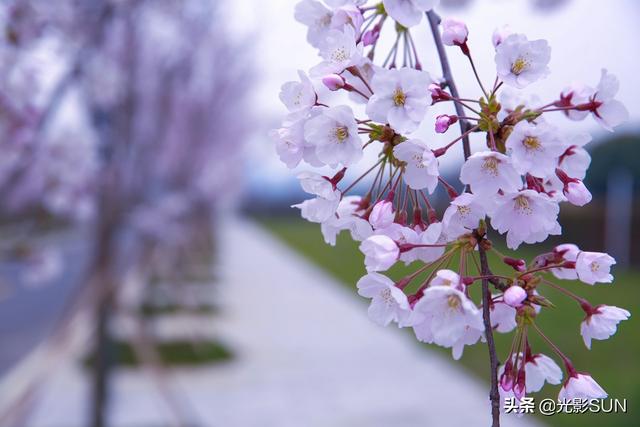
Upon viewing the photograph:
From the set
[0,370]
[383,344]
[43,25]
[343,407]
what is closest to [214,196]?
[383,344]

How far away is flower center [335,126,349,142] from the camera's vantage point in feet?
1.89

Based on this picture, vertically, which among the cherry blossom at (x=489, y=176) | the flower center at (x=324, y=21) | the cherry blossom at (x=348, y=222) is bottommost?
the cherry blossom at (x=348, y=222)

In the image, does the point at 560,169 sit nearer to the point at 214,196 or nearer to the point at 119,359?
the point at 119,359

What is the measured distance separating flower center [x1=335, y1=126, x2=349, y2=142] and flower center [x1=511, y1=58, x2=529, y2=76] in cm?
16

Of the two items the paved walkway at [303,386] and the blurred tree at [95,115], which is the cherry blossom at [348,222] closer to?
the blurred tree at [95,115]

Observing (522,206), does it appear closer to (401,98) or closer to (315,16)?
(401,98)

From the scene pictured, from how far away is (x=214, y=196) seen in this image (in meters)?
Result: 14.2

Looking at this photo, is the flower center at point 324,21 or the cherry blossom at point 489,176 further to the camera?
the flower center at point 324,21

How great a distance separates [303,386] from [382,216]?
5626mm

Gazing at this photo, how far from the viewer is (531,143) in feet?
1.80

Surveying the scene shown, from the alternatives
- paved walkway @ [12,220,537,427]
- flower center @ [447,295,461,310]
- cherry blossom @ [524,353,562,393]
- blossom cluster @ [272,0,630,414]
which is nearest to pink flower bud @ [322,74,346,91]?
blossom cluster @ [272,0,630,414]

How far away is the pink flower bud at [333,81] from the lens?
595 millimetres

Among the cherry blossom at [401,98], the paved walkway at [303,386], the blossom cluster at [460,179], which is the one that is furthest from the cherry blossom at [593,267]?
the paved walkway at [303,386]

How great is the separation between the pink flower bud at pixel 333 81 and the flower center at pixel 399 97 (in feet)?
0.21
